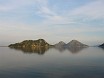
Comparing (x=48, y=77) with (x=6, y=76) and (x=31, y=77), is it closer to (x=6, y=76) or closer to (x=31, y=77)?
(x=31, y=77)

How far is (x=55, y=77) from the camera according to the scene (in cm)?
6562

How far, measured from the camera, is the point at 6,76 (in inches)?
2667

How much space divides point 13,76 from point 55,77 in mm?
14534

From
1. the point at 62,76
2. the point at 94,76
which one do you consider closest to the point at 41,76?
the point at 62,76

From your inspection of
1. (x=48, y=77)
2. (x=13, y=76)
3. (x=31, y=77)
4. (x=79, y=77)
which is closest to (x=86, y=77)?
(x=79, y=77)

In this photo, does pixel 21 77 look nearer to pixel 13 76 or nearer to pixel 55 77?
pixel 13 76

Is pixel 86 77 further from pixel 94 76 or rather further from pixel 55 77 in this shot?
pixel 55 77

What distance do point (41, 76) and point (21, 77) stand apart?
682 cm

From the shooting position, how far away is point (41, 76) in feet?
223

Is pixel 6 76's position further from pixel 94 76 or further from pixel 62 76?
pixel 94 76

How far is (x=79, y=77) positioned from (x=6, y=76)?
24.9 meters

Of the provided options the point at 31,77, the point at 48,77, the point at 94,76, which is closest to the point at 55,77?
the point at 48,77

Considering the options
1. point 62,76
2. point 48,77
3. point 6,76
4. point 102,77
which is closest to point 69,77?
point 62,76

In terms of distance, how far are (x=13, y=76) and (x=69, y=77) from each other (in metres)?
19.1
